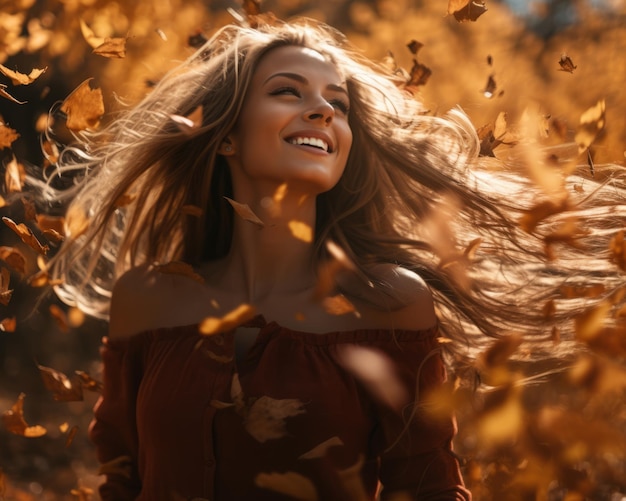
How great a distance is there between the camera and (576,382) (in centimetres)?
157

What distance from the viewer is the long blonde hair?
2.48 meters

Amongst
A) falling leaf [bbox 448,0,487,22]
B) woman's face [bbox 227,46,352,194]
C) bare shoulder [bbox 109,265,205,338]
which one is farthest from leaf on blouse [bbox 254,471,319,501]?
falling leaf [bbox 448,0,487,22]

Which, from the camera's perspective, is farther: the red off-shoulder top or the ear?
the ear

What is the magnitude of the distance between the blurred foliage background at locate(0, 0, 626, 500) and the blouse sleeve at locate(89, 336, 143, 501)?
0.33 meters

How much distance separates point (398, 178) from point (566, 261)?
527 millimetres

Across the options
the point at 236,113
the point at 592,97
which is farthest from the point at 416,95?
the point at 592,97

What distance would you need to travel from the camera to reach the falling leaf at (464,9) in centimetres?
240

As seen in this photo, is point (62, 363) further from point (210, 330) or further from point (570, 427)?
point (570, 427)

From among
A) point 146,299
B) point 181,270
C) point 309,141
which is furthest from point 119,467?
point 309,141

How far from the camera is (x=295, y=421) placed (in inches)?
83.7

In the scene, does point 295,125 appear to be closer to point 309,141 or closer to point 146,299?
point 309,141

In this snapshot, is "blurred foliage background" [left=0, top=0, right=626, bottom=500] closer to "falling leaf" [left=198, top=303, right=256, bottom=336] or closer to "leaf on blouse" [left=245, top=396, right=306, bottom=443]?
"leaf on blouse" [left=245, top=396, right=306, bottom=443]

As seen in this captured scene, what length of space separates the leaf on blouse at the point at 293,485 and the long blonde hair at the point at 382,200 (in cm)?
57

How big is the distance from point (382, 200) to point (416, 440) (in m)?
0.75
